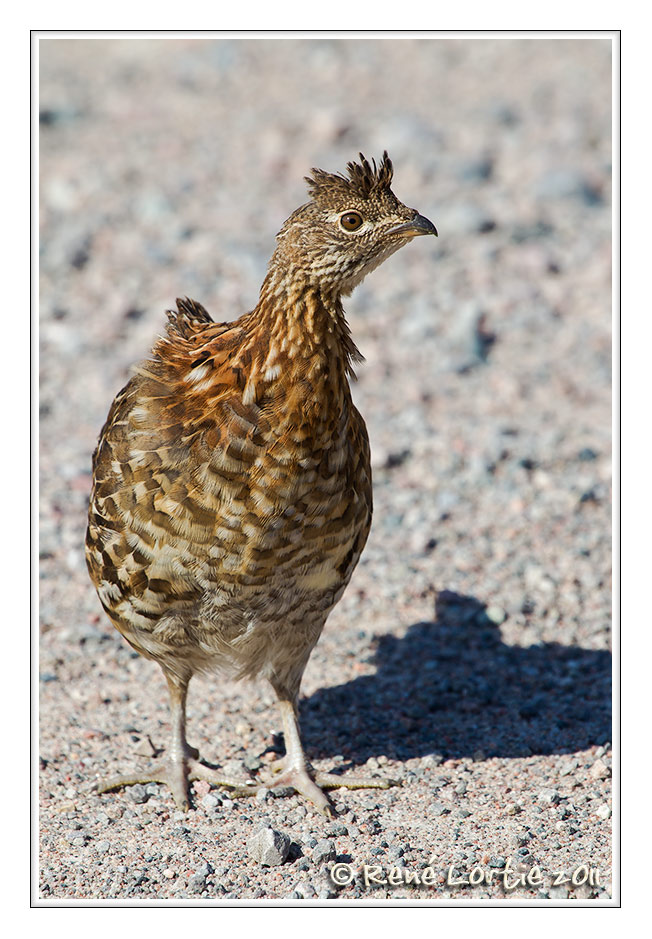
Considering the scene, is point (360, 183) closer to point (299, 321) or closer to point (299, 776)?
point (299, 321)

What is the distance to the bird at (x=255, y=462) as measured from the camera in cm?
464

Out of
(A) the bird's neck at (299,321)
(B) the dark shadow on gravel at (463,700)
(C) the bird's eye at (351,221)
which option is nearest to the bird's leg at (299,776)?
(B) the dark shadow on gravel at (463,700)

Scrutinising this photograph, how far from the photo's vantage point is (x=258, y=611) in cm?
504

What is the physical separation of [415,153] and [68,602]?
7.23m

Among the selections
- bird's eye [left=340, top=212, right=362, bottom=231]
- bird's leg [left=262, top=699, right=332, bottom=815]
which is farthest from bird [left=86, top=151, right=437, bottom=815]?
bird's leg [left=262, top=699, right=332, bottom=815]

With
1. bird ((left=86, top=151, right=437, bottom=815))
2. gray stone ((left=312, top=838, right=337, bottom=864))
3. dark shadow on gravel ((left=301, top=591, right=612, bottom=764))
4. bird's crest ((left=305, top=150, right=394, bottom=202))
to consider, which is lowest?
gray stone ((left=312, top=838, right=337, bottom=864))

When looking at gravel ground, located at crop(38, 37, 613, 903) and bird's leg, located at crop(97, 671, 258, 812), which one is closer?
gravel ground, located at crop(38, 37, 613, 903)

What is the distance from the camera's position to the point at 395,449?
856cm

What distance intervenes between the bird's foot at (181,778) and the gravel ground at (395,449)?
61mm

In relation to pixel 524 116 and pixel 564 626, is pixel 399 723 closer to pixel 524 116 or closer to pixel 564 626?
pixel 564 626

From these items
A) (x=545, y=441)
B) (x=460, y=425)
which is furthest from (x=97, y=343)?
(x=545, y=441)

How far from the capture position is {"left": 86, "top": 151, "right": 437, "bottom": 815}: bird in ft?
15.2

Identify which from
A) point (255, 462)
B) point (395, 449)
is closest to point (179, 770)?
point (255, 462)
